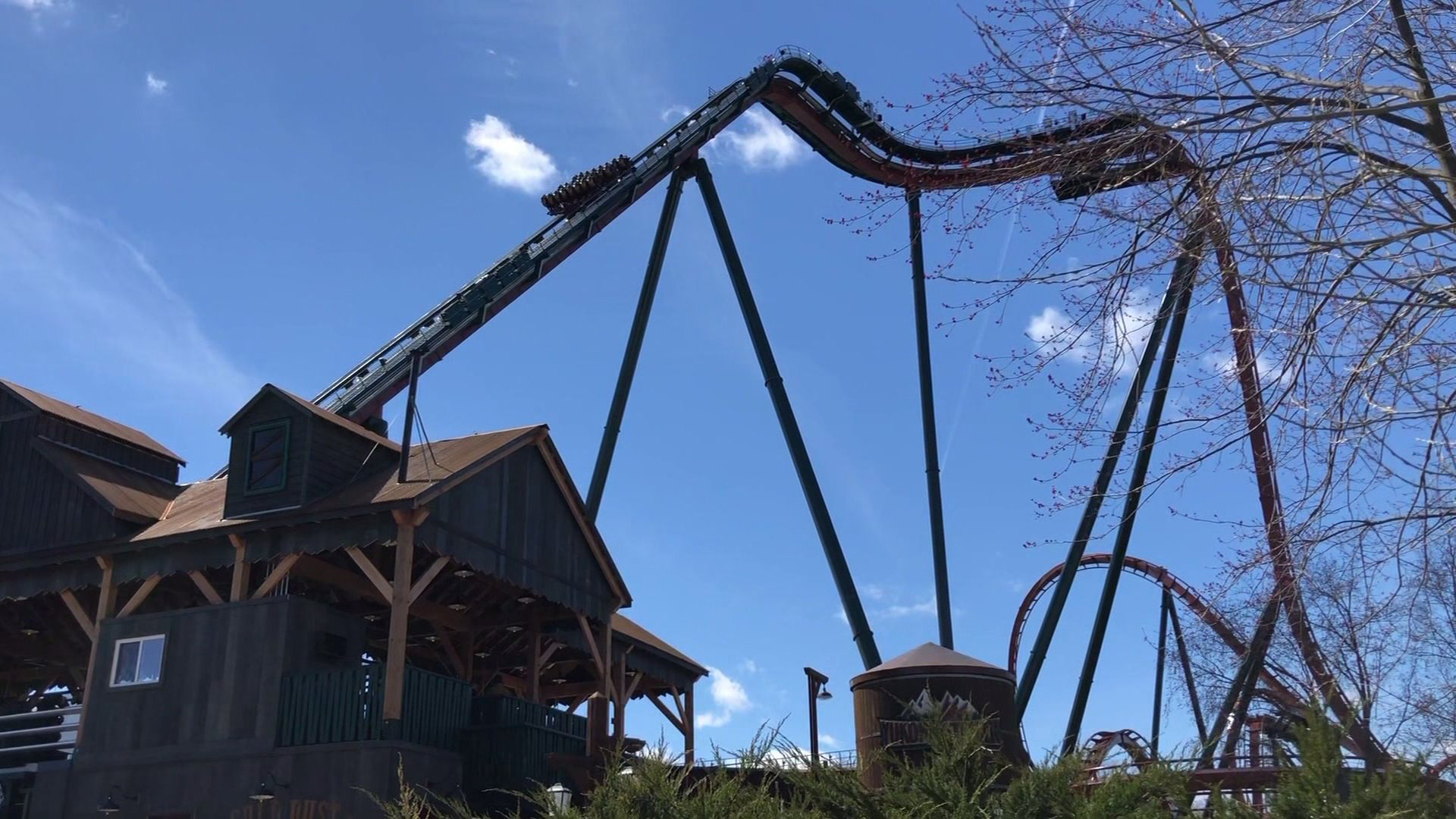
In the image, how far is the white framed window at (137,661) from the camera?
17.5 m

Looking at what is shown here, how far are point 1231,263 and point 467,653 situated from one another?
621 inches

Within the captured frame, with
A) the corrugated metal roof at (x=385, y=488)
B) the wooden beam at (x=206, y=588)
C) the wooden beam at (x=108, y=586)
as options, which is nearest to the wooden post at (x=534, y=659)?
the corrugated metal roof at (x=385, y=488)

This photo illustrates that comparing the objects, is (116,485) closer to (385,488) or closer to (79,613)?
(79,613)

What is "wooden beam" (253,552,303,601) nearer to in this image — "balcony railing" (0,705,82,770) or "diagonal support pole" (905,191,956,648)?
"balcony railing" (0,705,82,770)

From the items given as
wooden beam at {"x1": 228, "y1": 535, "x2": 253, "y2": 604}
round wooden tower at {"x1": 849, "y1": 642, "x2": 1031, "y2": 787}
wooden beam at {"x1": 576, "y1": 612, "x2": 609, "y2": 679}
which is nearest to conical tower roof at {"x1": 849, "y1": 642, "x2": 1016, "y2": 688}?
round wooden tower at {"x1": 849, "y1": 642, "x2": 1031, "y2": 787}

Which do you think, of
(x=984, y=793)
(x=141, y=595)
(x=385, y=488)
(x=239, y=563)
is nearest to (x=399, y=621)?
(x=385, y=488)

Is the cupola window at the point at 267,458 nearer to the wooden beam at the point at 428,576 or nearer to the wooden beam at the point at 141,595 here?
the wooden beam at the point at 141,595

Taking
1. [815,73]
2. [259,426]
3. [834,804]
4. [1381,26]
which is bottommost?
[834,804]

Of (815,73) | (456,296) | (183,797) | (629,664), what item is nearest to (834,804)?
(183,797)

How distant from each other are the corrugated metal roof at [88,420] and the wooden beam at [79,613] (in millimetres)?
2945

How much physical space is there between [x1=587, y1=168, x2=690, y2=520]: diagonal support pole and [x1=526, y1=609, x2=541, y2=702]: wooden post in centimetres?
213

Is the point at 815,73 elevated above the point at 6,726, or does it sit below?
above

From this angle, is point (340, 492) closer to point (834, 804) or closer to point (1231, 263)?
point (834, 804)

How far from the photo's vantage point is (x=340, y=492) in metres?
17.7
